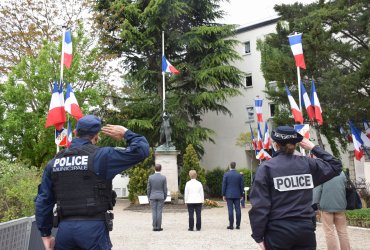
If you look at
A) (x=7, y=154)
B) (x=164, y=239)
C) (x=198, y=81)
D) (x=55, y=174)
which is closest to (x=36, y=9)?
(x=7, y=154)

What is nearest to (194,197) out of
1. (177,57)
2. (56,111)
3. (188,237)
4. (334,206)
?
(188,237)

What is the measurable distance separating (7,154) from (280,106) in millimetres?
15311

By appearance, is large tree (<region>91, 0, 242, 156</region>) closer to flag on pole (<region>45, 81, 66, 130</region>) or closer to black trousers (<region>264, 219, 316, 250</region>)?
flag on pole (<region>45, 81, 66, 130</region>)

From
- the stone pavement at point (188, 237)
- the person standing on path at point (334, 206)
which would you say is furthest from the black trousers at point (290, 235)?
the stone pavement at point (188, 237)

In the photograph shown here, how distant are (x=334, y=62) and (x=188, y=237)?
13751 millimetres

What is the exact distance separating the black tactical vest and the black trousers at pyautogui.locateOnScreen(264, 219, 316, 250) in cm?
151

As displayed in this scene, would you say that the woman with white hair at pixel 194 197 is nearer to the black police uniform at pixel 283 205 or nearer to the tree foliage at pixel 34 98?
Result: the black police uniform at pixel 283 205

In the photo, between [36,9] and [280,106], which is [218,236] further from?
[36,9]

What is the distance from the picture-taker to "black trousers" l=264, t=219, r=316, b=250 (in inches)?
167

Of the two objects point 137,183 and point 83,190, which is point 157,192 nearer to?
point 83,190

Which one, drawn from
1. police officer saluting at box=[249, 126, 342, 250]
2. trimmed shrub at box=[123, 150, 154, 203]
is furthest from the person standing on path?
trimmed shrub at box=[123, 150, 154, 203]

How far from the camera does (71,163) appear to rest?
4.22 meters

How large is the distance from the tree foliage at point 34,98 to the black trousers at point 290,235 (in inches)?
764

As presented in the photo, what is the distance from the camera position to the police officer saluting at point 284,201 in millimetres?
4277
